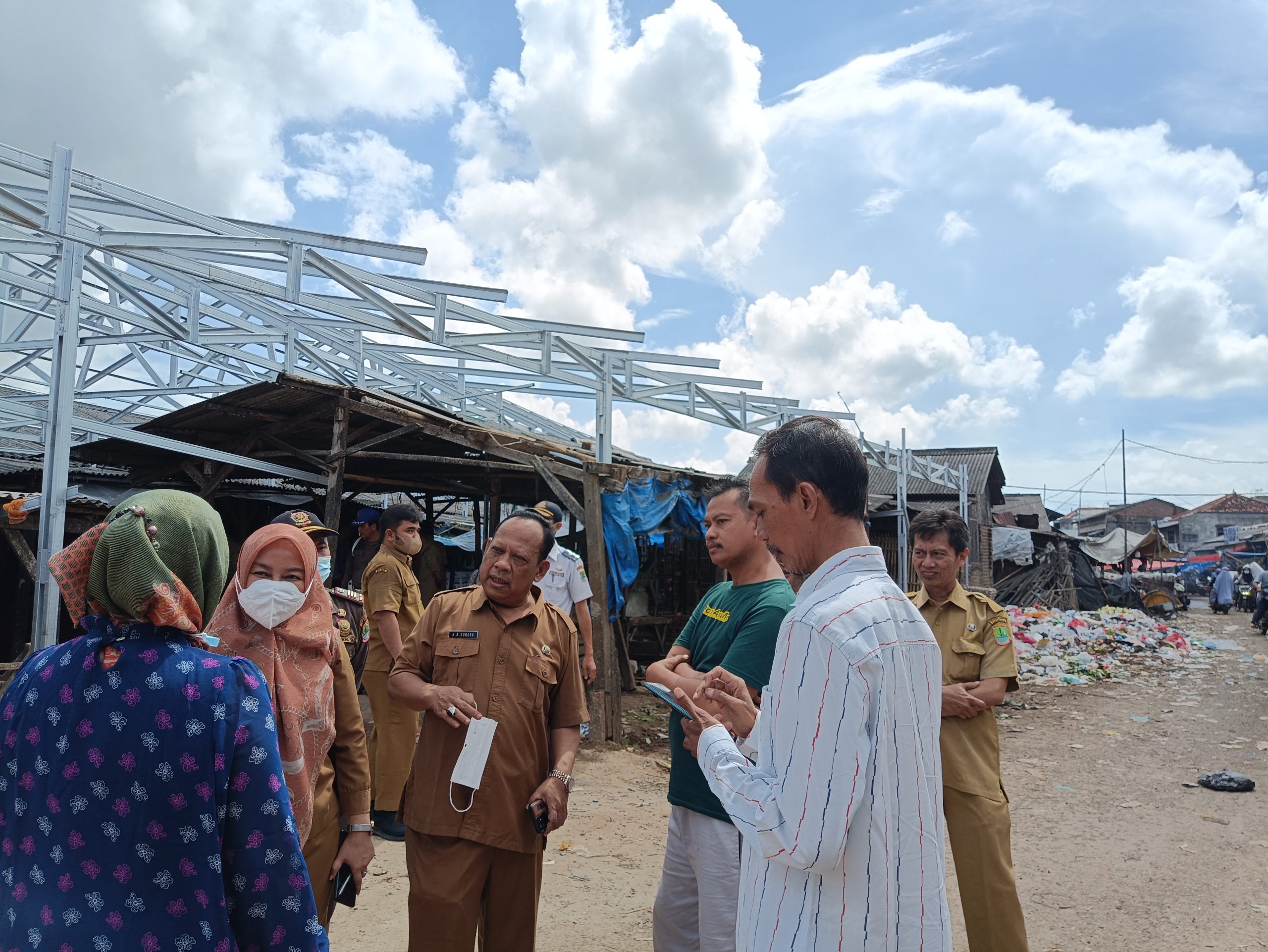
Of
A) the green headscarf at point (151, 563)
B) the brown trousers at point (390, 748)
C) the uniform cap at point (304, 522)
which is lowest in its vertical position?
the brown trousers at point (390, 748)

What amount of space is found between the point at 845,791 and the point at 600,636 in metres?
6.63

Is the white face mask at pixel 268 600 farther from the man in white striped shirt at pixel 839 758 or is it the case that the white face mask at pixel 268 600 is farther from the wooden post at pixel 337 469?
the wooden post at pixel 337 469

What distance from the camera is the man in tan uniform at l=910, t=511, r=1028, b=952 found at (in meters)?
3.07

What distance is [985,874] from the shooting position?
308 centimetres

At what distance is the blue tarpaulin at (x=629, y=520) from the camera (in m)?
8.62

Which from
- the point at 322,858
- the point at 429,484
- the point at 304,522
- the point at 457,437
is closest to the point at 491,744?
the point at 322,858

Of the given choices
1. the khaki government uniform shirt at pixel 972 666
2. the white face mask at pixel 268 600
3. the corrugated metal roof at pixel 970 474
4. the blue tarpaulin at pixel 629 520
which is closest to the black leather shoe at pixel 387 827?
the white face mask at pixel 268 600

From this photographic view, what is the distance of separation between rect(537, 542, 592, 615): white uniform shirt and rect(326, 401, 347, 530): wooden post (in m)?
2.87

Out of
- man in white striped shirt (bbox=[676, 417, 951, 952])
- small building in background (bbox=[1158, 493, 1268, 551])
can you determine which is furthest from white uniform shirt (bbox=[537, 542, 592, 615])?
small building in background (bbox=[1158, 493, 1268, 551])

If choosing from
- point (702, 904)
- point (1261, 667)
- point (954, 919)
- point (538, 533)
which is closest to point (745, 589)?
point (538, 533)

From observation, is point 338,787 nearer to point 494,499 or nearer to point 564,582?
point 564,582

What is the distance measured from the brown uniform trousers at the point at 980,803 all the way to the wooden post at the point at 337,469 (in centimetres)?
644

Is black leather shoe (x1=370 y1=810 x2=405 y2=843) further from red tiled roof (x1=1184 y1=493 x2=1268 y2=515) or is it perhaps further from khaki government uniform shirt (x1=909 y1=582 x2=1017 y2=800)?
red tiled roof (x1=1184 y1=493 x2=1268 y2=515)

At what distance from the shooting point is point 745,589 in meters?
2.91
